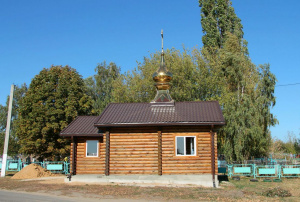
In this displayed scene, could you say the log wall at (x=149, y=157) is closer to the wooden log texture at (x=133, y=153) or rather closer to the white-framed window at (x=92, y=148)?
the wooden log texture at (x=133, y=153)

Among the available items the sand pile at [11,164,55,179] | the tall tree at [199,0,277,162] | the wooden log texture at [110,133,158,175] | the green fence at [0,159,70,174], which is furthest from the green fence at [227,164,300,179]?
the sand pile at [11,164,55,179]

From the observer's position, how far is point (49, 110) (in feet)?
87.7

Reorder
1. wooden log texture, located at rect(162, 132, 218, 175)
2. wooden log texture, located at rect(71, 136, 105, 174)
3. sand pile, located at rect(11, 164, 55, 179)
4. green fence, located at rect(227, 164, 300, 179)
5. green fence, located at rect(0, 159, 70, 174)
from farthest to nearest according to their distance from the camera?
green fence, located at rect(0, 159, 70, 174)
sand pile, located at rect(11, 164, 55, 179)
green fence, located at rect(227, 164, 300, 179)
wooden log texture, located at rect(71, 136, 105, 174)
wooden log texture, located at rect(162, 132, 218, 175)

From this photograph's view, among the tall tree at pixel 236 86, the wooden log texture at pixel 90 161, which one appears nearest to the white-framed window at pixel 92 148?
the wooden log texture at pixel 90 161

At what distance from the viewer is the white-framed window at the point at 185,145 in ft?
52.9

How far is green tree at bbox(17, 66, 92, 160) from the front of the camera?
26.1 m

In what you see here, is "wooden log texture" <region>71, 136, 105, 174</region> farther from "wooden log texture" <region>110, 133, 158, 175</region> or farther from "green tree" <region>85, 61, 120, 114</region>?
"green tree" <region>85, 61, 120, 114</region>

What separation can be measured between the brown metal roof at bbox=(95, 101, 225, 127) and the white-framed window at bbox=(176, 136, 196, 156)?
105cm

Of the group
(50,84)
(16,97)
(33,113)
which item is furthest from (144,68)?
(16,97)

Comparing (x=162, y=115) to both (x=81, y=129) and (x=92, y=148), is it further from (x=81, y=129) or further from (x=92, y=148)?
(x=81, y=129)

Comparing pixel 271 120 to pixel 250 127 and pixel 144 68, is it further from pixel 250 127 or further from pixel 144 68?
pixel 144 68

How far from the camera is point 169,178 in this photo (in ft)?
51.5

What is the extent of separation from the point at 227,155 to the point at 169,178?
10.4m

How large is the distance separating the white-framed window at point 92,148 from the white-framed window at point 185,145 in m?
4.79
